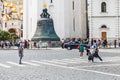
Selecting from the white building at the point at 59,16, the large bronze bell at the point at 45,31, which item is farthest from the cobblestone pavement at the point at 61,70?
the white building at the point at 59,16

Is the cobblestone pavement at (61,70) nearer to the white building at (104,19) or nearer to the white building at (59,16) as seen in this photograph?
the white building at (104,19)

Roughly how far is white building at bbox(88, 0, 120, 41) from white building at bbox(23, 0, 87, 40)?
16.1ft

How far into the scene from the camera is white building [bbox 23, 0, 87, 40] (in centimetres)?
7075

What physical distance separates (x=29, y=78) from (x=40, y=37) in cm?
4409

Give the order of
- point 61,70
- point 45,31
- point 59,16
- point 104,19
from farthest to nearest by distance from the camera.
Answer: point 59,16 → point 104,19 → point 45,31 → point 61,70

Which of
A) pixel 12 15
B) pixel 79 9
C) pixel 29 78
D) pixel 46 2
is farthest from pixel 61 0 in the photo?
pixel 12 15

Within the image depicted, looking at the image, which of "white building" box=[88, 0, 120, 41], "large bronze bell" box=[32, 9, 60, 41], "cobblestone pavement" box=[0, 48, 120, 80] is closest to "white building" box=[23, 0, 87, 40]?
"white building" box=[88, 0, 120, 41]

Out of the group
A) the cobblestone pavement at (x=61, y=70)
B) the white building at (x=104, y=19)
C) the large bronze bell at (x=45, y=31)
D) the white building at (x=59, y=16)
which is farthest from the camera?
the white building at (x=59, y=16)

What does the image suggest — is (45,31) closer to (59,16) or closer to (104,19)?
(59,16)

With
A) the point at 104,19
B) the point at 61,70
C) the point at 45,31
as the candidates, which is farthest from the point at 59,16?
the point at 61,70

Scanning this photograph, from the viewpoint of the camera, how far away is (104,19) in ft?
223

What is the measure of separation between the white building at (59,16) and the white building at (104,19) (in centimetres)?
491

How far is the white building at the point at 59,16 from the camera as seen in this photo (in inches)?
2785

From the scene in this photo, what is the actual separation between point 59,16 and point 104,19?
790 centimetres
